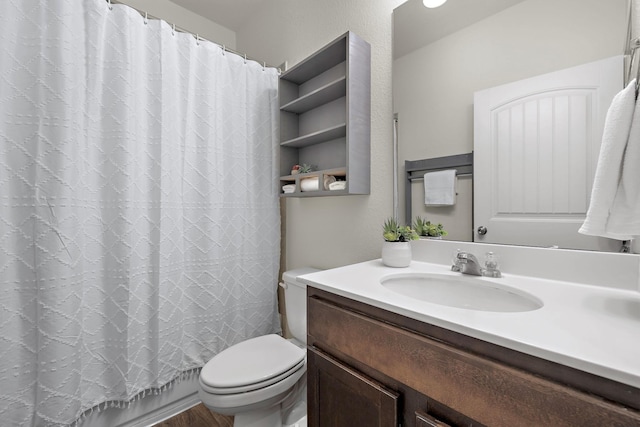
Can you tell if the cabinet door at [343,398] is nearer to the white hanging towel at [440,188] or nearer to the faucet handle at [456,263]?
the faucet handle at [456,263]

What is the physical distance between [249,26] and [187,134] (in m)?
1.35

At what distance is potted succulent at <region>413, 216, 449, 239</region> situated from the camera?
1221 millimetres

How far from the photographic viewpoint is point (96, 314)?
1.28 metres

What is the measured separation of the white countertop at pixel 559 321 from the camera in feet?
1.56

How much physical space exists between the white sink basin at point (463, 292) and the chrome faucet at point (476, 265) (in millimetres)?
33

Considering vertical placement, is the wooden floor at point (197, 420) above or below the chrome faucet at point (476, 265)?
below

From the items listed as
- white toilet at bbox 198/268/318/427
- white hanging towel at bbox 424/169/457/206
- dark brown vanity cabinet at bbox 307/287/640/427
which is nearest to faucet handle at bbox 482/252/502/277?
white hanging towel at bbox 424/169/457/206

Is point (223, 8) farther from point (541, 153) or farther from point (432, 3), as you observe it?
point (541, 153)

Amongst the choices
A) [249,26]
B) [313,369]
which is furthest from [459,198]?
[249,26]

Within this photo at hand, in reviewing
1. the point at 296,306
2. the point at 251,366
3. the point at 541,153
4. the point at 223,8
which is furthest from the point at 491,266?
the point at 223,8

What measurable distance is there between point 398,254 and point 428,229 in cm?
20

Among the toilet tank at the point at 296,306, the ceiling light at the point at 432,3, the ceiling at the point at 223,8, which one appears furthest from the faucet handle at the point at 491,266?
the ceiling at the point at 223,8

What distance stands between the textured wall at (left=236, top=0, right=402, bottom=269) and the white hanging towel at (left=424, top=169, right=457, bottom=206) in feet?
0.66

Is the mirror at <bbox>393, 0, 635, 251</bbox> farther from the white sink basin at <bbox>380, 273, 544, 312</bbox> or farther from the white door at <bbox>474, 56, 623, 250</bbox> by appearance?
the white sink basin at <bbox>380, 273, 544, 312</bbox>
